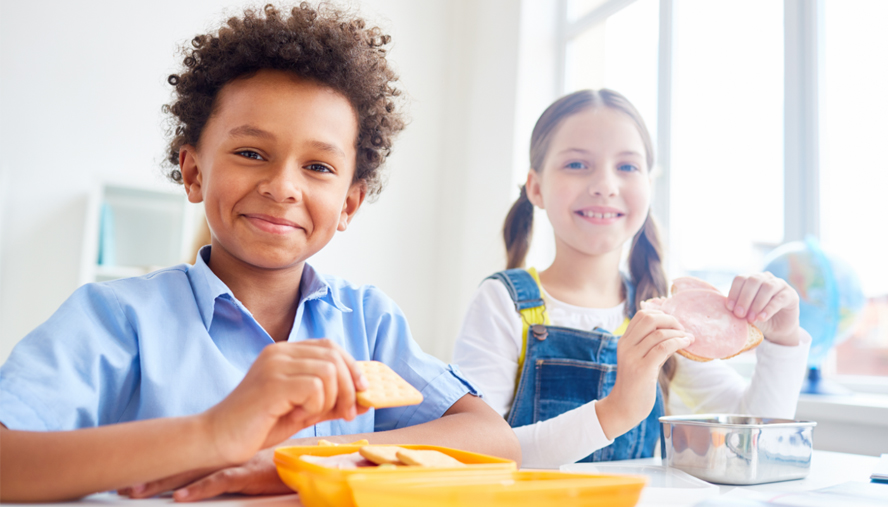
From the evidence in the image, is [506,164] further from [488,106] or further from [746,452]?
[746,452]

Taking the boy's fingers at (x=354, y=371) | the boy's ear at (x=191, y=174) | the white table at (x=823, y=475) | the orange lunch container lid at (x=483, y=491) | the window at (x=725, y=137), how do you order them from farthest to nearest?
the window at (x=725, y=137) → the boy's ear at (x=191, y=174) → the white table at (x=823, y=475) → the boy's fingers at (x=354, y=371) → the orange lunch container lid at (x=483, y=491)

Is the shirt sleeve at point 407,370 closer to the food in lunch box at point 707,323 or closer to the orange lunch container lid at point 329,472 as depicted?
the orange lunch container lid at point 329,472

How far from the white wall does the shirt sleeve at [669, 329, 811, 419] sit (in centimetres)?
170

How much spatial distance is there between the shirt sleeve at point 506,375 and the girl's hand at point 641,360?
5 cm

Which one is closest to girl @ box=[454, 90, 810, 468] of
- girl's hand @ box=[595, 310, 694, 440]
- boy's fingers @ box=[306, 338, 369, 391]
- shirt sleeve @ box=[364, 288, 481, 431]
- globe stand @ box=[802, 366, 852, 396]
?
girl's hand @ box=[595, 310, 694, 440]

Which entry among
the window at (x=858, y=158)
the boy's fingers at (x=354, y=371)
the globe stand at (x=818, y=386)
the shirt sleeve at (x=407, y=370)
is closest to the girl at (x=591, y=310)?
the shirt sleeve at (x=407, y=370)

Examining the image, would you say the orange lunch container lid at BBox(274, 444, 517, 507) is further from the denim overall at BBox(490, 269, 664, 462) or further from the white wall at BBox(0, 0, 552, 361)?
the white wall at BBox(0, 0, 552, 361)

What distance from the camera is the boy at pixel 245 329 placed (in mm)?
566

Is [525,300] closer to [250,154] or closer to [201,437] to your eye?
[250,154]

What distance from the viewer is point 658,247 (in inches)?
61.1

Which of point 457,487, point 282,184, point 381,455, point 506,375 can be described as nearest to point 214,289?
point 282,184

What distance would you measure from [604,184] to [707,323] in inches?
14.5

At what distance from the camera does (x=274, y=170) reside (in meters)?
0.89

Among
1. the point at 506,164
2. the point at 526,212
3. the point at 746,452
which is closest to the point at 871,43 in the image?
the point at 526,212
